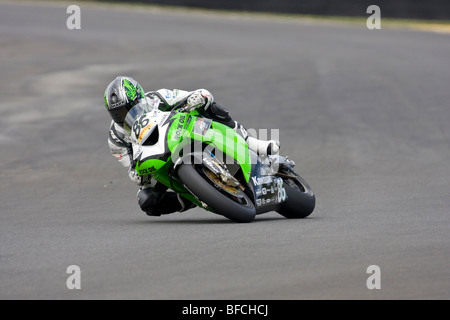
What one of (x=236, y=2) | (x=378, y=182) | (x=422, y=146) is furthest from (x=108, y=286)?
(x=236, y=2)

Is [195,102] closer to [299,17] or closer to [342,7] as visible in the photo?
[342,7]

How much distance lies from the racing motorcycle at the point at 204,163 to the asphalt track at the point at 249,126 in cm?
24

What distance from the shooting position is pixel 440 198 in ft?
31.5

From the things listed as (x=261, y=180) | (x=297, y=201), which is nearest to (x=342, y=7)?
(x=297, y=201)

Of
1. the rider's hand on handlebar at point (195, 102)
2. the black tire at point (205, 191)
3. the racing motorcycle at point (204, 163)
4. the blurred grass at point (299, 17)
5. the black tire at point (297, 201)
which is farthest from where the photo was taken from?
the blurred grass at point (299, 17)

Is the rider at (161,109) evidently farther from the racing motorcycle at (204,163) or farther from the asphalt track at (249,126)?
the asphalt track at (249,126)

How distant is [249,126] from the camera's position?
14812 millimetres

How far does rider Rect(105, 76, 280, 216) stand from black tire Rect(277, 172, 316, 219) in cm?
43

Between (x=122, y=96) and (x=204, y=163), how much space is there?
103 centimetres

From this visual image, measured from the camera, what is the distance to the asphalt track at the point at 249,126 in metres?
5.72

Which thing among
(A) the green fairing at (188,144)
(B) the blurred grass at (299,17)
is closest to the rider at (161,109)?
(A) the green fairing at (188,144)

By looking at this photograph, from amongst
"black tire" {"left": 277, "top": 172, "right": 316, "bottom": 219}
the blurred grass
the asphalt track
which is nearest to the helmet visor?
the asphalt track

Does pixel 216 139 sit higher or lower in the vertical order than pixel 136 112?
lower
